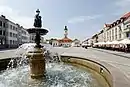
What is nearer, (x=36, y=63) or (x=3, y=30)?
(x=36, y=63)

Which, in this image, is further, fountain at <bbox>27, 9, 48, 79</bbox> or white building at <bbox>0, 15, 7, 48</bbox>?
white building at <bbox>0, 15, 7, 48</bbox>

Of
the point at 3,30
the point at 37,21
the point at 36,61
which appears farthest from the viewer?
the point at 3,30

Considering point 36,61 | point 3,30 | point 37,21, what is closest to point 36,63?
point 36,61

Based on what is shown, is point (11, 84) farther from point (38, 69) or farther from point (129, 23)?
point (129, 23)

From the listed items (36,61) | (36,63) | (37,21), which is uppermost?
(37,21)

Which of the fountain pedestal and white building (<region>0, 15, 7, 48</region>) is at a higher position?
white building (<region>0, 15, 7, 48</region>)

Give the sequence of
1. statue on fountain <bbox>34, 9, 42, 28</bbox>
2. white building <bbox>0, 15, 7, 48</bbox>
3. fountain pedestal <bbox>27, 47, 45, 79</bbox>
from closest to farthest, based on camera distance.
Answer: fountain pedestal <bbox>27, 47, 45, 79</bbox>
statue on fountain <bbox>34, 9, 42, 28</bbox>
white building <bbox>0, 15, 7, 48</bbox>

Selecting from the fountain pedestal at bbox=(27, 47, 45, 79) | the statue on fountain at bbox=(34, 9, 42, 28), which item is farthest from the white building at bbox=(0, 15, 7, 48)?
the fountain pedestal at bbox=(27, 47, 45, 79)

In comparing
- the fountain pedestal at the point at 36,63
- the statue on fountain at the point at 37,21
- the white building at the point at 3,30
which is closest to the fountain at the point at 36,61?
the fountain pedestal at the point at 36,63

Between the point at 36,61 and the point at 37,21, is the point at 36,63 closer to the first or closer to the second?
the point at 36,61

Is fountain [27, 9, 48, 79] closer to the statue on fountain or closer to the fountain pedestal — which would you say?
the fountain pedestal

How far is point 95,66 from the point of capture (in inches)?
557

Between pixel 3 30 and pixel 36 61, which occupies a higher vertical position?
pixel 3 30

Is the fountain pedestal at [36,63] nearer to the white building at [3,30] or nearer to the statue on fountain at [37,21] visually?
the statue on fountain at [37,21]
